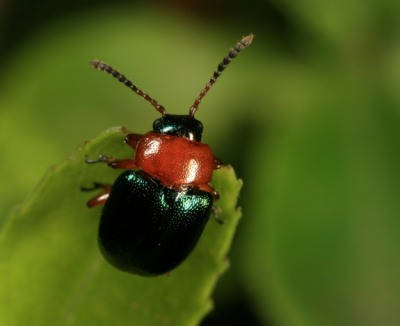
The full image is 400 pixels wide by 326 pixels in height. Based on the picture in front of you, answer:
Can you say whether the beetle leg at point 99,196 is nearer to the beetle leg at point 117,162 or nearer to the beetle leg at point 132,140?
the beetle leg at point 117,162

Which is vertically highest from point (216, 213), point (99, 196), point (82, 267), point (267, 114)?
point (267, 114)

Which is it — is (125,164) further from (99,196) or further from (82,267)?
(82,267)

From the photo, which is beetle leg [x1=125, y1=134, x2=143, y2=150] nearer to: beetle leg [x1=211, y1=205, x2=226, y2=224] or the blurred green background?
beetle leg [x1=211, y1=205, x2=226, y2=224]

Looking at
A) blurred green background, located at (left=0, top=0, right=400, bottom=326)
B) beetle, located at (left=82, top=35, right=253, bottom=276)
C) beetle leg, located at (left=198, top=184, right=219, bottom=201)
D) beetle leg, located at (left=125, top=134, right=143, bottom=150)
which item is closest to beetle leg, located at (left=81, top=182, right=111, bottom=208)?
beetle, located at (left=82, top=35, right=253, bottom=276)

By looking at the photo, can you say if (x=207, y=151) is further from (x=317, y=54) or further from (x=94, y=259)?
(x=317, y=54)

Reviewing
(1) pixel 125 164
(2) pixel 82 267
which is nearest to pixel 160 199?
(1) pixel 125 164

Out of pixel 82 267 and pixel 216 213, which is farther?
pixel 216 213
